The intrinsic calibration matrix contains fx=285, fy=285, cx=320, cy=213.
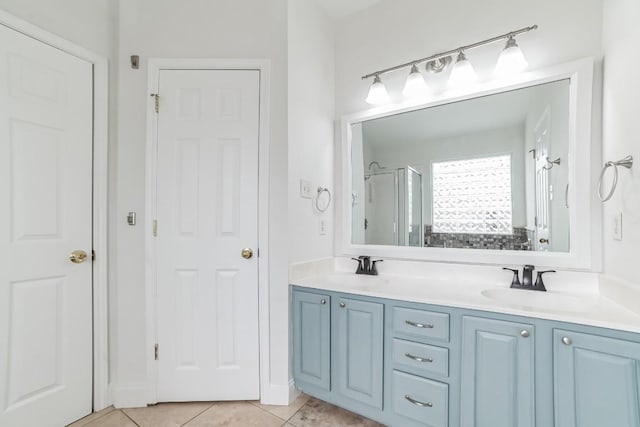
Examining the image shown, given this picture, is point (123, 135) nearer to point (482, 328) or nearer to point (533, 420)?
point (482, 328)

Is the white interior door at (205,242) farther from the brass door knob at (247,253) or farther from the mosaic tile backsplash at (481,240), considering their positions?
the mosaic tile backsplash at (481,240)

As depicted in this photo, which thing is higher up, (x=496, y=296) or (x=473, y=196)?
(x=473, y=196)

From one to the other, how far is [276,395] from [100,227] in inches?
59.6

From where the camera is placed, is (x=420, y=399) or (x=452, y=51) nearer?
(x=420, y=399)

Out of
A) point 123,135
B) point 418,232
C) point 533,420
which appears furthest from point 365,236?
point 123,135

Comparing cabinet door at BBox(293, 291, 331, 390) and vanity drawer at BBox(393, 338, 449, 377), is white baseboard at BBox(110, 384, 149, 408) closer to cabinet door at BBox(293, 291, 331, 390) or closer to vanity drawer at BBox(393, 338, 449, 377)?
cabinet door at BBox(293, 291, 331, 390)

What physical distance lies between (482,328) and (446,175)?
1.00m

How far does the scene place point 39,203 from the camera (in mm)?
1537

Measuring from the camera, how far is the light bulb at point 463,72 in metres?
1.72

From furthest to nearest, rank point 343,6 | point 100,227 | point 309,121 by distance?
point 343,6 → point 309,121 → point 100,227

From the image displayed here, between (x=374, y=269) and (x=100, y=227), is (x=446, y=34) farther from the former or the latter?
(x=100, y=227)

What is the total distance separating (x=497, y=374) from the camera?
122 cm

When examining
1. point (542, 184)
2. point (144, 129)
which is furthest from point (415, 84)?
point (144, 129)

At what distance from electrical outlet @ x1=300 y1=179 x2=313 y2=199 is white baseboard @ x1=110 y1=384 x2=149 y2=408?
5.10 ft
